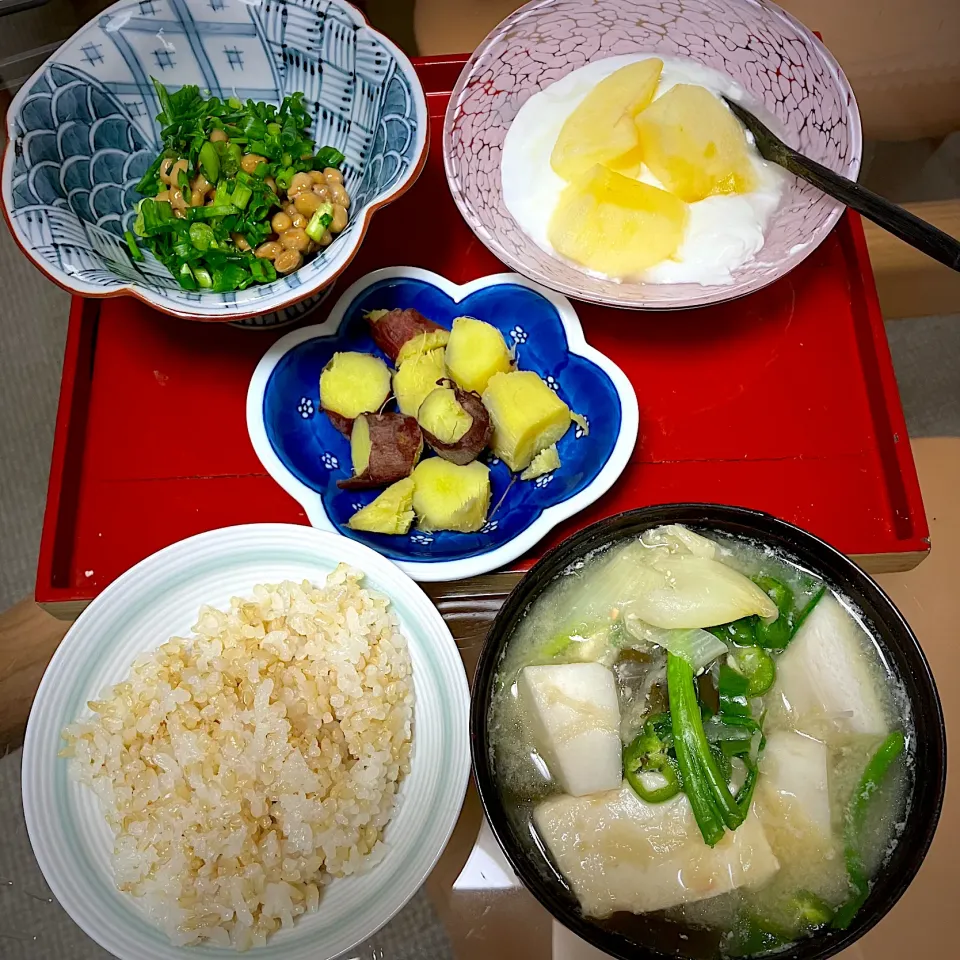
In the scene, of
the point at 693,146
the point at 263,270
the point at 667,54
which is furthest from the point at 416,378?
the point at 667,54

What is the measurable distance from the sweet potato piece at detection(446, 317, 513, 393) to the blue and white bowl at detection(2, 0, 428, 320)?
256 mm

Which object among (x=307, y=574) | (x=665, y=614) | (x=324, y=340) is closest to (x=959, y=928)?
(x=665, y=614)

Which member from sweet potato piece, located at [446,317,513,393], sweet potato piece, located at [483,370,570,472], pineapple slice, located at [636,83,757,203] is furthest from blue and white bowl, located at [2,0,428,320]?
pineapple slice, located at [636,83,757,203]

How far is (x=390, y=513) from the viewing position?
1.43 meters

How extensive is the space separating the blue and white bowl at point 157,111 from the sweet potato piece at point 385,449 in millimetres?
260

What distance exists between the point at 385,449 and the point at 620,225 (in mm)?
611

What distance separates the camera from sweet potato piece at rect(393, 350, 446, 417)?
1513 mm

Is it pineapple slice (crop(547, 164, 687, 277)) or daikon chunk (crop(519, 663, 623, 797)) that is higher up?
pineapple slice (crop(547, 164, 687, 277))

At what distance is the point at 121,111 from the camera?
164 centimetres

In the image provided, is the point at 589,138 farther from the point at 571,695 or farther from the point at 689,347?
the point at 571,695

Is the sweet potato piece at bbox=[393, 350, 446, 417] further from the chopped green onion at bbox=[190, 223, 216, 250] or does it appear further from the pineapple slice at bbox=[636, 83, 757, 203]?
the pineapple slice at bbox=[636, 83, 757, 203]

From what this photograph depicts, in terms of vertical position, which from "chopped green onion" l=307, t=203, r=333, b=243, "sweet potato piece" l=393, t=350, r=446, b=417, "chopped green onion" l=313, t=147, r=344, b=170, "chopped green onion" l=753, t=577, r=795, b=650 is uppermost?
"chopped green onion" l=313, t=147, r=344, b=170

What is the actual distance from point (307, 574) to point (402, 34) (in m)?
1.43

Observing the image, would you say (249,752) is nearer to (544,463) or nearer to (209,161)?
(544,463)
